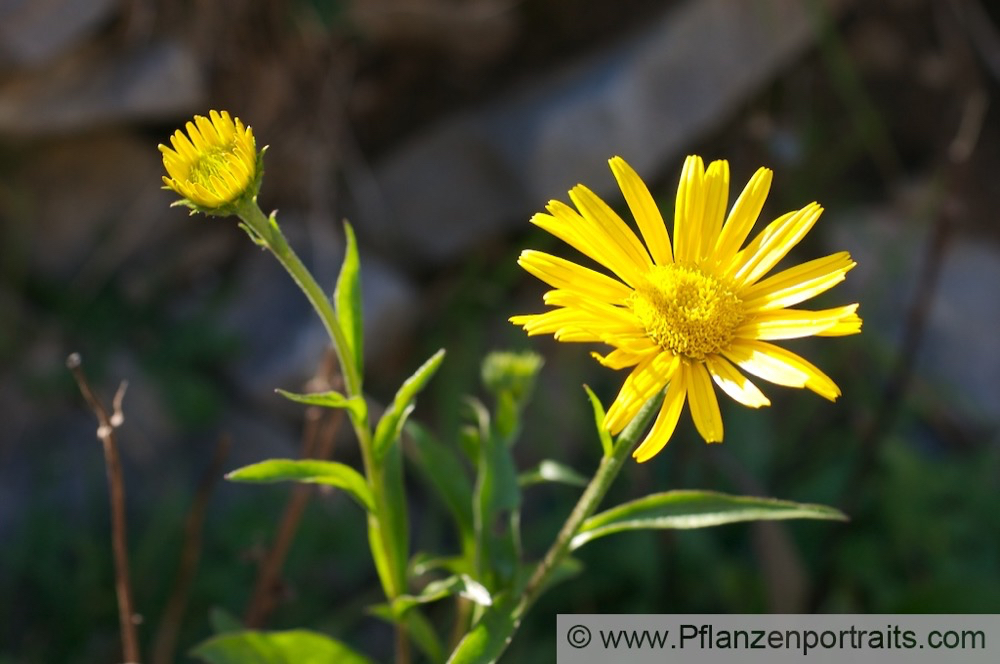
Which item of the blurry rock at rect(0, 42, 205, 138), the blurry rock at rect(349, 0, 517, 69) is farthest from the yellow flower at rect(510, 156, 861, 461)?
the blurry rock at rect(349, 0, 517, 69)

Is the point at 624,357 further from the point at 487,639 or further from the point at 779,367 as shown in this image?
the point at 487,639

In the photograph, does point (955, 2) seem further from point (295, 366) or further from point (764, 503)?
point (764, 503)

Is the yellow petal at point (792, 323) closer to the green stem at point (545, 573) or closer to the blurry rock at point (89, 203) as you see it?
the green stem at point (545, 573)

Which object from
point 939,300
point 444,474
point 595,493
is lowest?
point 595,493

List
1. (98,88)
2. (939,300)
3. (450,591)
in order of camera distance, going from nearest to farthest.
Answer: (450,591)
(98,88)
(939,300)

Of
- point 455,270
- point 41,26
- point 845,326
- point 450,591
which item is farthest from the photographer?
point 455,270

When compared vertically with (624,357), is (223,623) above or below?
below

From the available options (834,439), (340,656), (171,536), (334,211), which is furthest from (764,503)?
(334,211)

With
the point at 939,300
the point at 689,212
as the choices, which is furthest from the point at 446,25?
the point at 689,212
